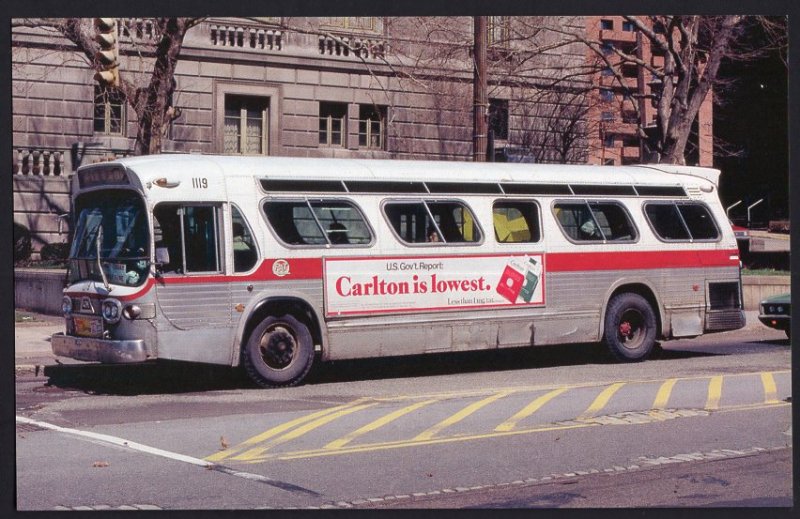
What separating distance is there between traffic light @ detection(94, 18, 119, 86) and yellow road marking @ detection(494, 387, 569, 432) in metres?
5.87

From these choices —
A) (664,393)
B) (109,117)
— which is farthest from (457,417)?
(109,117)

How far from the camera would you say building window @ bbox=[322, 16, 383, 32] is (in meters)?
23.9

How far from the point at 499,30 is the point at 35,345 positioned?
39.9 feet

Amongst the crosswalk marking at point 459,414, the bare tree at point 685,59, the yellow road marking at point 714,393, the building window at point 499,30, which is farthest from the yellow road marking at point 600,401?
the bare tree at point 685,59

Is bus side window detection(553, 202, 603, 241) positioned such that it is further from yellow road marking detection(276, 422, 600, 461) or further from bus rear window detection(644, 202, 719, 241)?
yellow road marking detection(276, 422, 600, 461)

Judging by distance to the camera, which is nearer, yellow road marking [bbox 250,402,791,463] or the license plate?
yellow road marking [bbox 250,402,791,463]

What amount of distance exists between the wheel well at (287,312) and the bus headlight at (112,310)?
1529 mm

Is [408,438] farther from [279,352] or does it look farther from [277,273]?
[277,273]

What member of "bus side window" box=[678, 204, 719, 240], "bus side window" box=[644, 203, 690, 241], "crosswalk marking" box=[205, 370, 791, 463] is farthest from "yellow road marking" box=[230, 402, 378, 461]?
"bus side window" box=[678, 204, 719, 240]

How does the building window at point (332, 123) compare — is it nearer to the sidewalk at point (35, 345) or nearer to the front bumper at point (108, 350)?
the sidewalk at point (35, 345)

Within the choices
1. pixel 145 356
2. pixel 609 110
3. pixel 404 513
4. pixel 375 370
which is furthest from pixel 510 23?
pixel 404 513

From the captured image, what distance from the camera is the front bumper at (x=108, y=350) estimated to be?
42.2ft

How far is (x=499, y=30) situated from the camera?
2431 centimetres

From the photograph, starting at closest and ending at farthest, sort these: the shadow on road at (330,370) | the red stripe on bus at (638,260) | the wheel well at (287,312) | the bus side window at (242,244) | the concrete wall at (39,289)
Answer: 1. the bus side window at (242,244)
2. the wheel well at (287,312)
3. the shadow on road at (330,370)
4. the red stripe on bus at (638,260)
5. the concrete wall at (39,289)
